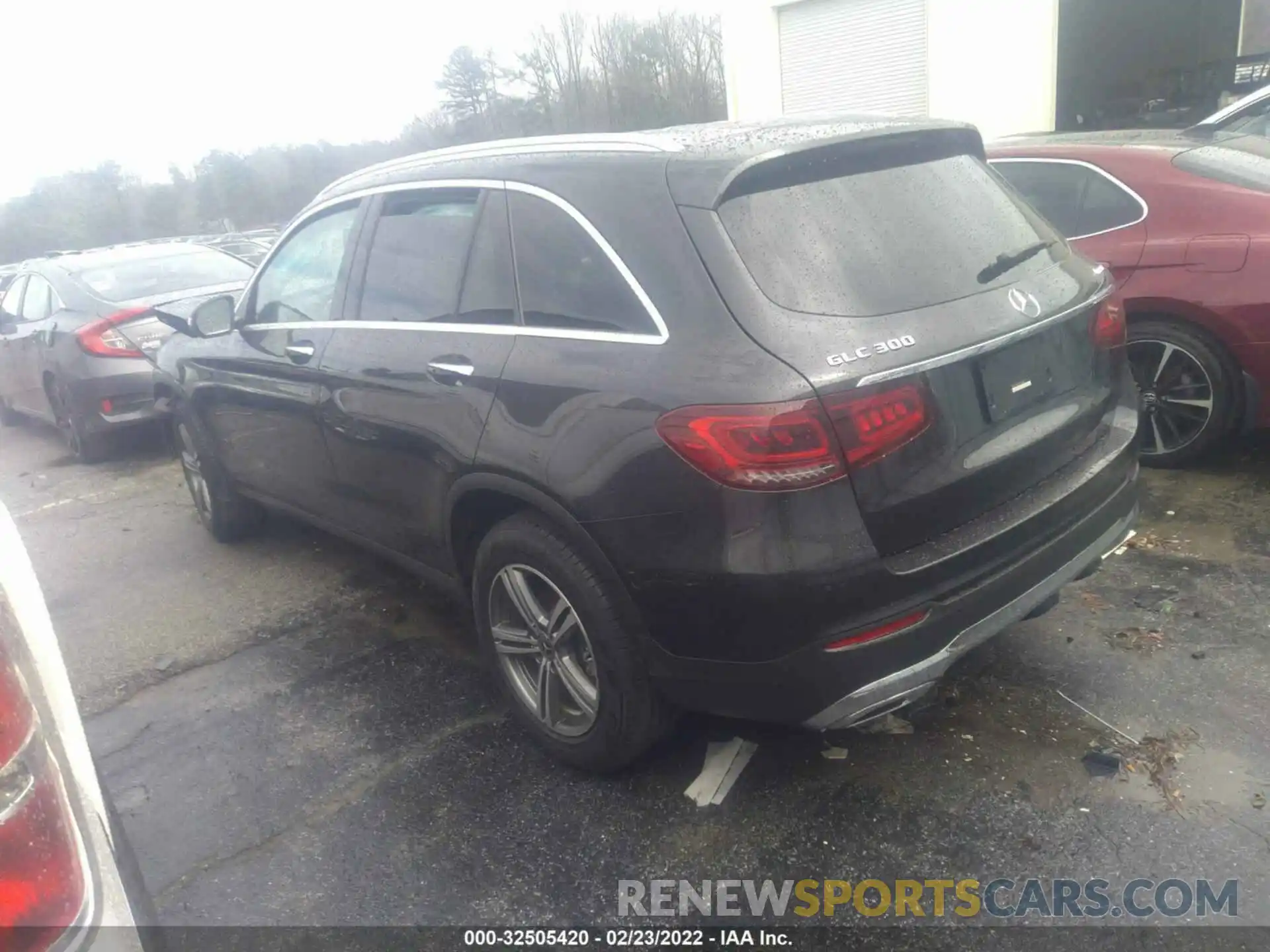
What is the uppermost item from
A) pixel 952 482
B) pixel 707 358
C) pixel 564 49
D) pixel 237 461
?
pixel 564 49

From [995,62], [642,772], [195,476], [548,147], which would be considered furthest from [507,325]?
[995,62]

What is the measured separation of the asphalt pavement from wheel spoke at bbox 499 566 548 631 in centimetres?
50

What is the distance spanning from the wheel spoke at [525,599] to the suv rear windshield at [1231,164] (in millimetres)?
3795

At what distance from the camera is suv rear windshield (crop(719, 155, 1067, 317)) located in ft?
8.28

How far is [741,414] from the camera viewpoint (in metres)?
2.33

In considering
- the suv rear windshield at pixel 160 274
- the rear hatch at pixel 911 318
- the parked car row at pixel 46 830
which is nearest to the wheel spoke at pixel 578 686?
the rear hatch at pixel 911 318

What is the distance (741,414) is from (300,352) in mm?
2281

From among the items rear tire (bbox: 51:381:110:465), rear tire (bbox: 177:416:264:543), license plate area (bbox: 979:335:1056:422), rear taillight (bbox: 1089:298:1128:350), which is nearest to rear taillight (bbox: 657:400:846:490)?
license plate area (bbox: 979:335:1056:422)

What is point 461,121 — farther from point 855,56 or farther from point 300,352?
point 300,352

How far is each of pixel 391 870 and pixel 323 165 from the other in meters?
25.2

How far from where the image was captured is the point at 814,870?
263 cm

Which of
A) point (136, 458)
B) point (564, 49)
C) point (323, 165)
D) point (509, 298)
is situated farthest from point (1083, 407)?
point (564, 49)

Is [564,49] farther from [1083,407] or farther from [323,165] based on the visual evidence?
[1083,407]

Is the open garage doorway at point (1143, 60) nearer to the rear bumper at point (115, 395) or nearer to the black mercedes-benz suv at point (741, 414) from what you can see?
the rear bumper at point (115, 395)
